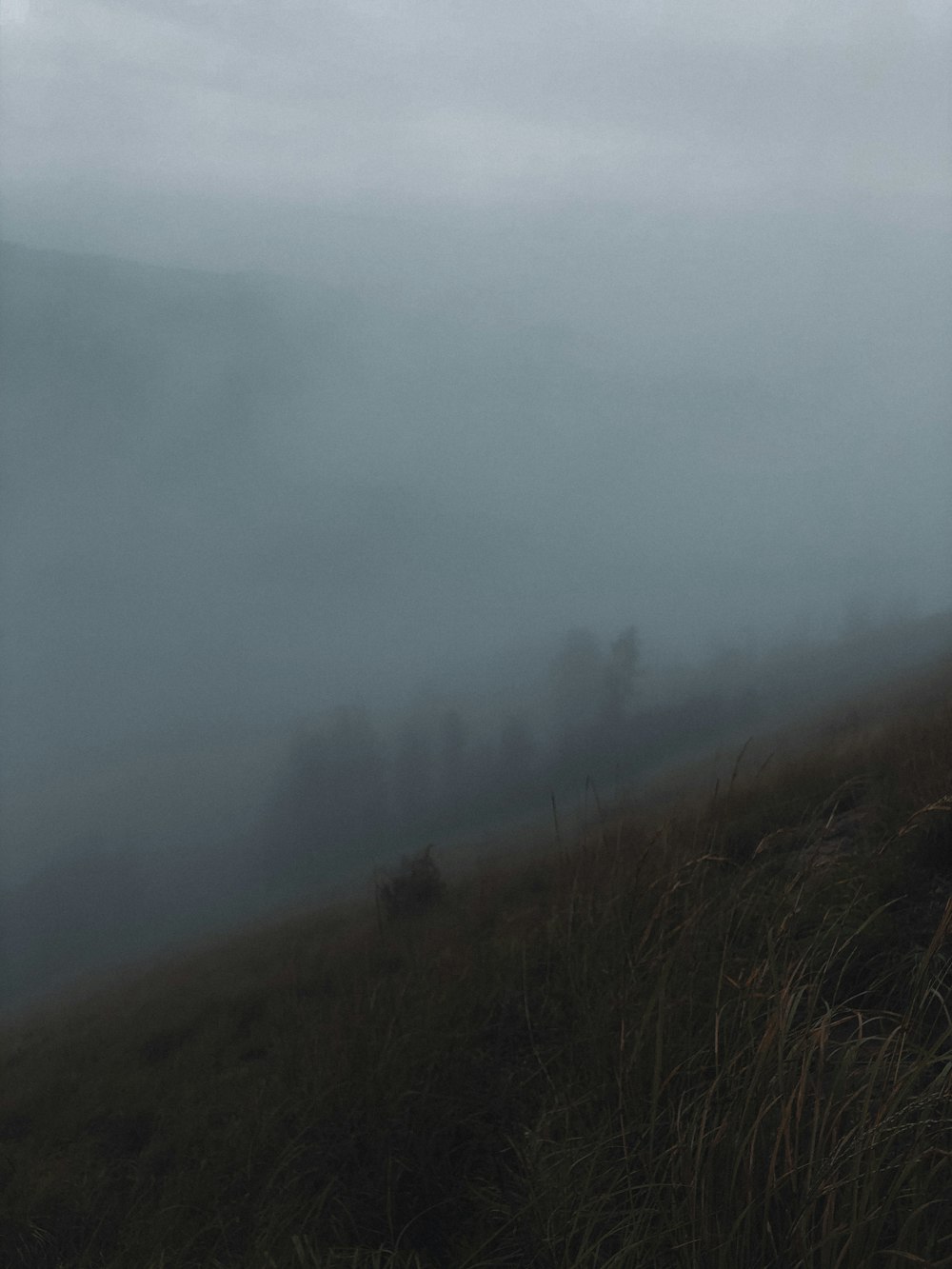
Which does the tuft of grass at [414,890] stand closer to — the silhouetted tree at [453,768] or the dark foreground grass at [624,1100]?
the dark foreground grass at [624,1100]

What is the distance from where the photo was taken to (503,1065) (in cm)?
280

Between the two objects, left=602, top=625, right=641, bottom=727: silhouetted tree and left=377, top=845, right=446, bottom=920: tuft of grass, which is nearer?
left=377, top=845, right=446, bottom=920: tuft of grass

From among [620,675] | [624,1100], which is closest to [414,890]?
[624,1100]

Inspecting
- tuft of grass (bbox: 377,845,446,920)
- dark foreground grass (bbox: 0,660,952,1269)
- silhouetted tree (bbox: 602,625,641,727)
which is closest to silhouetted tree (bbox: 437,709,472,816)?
silhouetted tree (bbox: 602,625,641,727)

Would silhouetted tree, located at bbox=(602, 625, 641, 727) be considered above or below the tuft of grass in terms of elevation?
below

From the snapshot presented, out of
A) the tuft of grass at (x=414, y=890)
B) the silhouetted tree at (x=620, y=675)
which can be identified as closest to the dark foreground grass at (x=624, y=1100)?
the tuft of grass at (x=414, y=890)

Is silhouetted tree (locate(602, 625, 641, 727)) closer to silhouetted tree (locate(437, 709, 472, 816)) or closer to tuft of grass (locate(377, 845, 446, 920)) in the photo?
silhouetted tree (locate(437, 709, 472, 816))

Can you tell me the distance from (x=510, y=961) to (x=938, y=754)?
7.19 feet

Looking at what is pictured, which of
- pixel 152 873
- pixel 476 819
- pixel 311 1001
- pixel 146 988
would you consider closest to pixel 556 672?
pixel 476 819

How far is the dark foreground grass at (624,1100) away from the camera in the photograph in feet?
5.18

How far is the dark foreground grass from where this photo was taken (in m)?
1.58

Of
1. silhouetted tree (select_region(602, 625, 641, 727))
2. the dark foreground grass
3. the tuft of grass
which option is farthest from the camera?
silhouetted tree (select_region(602, 625, 641, 727))

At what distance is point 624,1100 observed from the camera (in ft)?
6.93

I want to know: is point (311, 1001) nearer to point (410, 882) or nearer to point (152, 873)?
point (410, 882)
